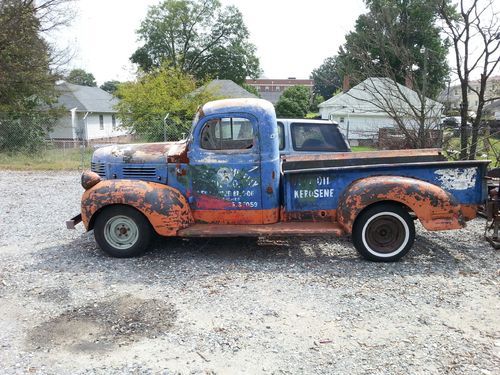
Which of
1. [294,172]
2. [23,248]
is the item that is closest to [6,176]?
[23,248]

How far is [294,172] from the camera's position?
5.75 meters

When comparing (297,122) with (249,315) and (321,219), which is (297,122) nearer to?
(321,219)

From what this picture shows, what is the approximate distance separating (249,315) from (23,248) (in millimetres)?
4106

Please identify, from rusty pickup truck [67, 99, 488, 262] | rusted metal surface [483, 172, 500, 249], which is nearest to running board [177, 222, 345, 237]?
rusty pickup truck [67, 99, 488, 262]

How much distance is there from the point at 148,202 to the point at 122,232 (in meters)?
0.68

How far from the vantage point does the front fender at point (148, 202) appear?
5695mm

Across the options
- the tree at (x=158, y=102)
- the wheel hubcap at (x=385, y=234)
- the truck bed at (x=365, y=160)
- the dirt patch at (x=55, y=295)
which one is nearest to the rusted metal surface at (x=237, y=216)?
the truck bed at (x=365, y=160)

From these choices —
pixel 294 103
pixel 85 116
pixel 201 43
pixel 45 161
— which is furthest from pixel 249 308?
pixel 201 43

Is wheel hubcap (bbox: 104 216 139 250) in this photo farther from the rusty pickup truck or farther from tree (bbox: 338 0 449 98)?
tree (bbox: 338 0 449 98)

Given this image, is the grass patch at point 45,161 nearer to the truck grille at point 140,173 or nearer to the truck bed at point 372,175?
the truck grille at point 140,173

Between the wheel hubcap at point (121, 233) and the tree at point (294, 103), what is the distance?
122ft

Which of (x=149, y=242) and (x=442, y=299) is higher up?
(x=149, y=242)

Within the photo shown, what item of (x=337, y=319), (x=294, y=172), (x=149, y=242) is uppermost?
(x=294, y=172)

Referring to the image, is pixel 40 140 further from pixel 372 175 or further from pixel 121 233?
pixel 372 175
